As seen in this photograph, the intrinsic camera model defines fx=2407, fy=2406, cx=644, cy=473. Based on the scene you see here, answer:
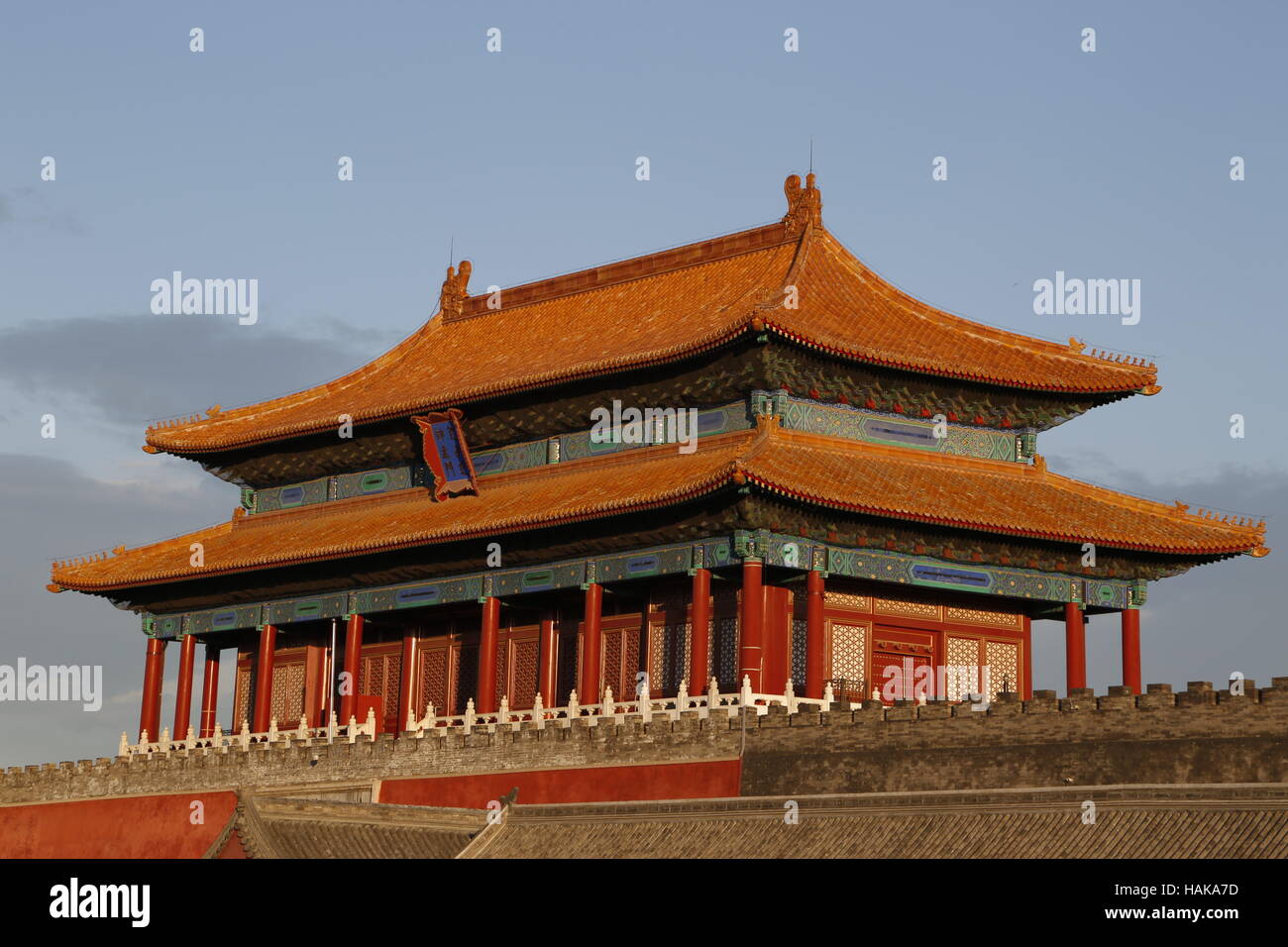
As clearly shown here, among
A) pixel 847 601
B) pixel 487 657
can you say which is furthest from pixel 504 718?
pixel 847 601

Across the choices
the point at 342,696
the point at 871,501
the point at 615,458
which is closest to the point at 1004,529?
the point at 871,501

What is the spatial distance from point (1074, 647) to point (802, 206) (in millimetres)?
11404

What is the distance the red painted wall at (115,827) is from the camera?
4753cm

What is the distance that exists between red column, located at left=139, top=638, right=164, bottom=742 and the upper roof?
15.3 feet

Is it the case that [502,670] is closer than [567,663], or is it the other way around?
[567,663]

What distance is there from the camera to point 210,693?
54.9 m

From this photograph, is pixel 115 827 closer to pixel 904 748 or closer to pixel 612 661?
pixel 612 661

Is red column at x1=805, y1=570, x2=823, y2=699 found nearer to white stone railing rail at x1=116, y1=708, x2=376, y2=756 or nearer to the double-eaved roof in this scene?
the double-eaved roof

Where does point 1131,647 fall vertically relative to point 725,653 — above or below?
above

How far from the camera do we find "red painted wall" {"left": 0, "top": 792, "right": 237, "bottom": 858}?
47.5m

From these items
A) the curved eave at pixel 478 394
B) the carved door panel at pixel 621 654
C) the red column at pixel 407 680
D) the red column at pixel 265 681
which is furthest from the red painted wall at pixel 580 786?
the curved eave at pixel 478 394

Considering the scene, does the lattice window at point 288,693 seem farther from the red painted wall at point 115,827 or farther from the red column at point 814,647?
the red column at point 814,647
